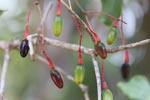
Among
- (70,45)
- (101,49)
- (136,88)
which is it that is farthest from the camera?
(136,88)

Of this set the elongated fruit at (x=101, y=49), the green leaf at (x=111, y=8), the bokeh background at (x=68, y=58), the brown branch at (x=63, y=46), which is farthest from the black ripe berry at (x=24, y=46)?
the bokeh background at (x=68, y=58)

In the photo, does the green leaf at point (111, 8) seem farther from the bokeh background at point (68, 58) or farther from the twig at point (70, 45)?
the bokeh background at point (68, 58)

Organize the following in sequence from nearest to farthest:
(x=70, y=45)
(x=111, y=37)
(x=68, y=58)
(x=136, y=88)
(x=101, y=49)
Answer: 1. (x=101, y=49)
2. (x=111, y=37)
3. (x=70, y=45)
4. (x=136, y=88)
5. (x=68, y=58)

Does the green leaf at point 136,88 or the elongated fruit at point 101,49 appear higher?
the elongated fruit at point 101,49

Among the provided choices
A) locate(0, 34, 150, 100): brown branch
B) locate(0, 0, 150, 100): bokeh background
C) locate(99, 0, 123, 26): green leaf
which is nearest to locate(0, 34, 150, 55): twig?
locate(0, 34, 150, 100): brown branch

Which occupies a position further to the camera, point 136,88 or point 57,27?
point 136,88

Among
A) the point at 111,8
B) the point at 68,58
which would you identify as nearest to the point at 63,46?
the point at 111,8

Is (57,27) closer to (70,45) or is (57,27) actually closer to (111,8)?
(70,45)
